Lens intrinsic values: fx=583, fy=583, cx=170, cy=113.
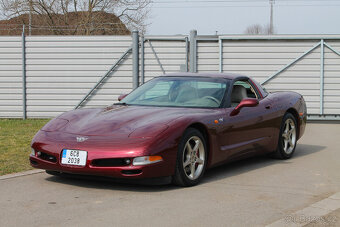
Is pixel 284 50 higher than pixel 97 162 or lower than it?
higher

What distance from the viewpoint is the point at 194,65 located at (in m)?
15.2

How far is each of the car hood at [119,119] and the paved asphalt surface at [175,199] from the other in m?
0.60

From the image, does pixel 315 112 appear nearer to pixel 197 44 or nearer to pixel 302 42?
pixel 302 42

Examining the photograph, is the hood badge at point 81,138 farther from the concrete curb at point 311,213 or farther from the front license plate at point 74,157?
the concrete curb at point 311,213

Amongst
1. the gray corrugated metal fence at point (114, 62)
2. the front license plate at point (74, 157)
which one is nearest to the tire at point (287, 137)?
the front license plate at point (74, 157)

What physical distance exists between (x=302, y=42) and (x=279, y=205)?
1026cm

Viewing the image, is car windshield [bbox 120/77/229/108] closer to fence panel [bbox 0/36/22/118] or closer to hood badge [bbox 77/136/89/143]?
hood badge [bbox 77/136/89/143]

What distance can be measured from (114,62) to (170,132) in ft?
32.0

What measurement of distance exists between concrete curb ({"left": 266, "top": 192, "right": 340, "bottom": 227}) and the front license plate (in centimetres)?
207

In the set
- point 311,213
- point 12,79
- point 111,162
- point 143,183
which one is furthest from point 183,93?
point 12,79

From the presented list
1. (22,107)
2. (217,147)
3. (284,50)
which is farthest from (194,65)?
(217,147)

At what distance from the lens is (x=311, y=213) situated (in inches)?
201

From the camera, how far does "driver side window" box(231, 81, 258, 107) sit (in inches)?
297

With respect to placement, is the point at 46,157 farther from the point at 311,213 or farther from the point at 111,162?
the point at 311,213
